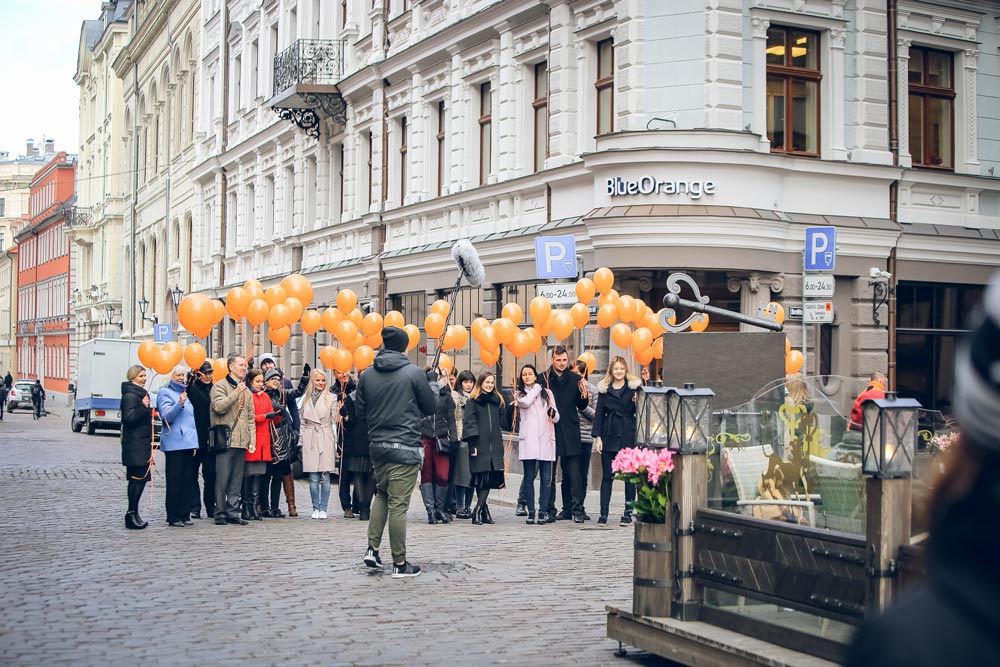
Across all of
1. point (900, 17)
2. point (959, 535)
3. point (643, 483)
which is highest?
point (900, 17)

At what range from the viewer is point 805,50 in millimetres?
20922

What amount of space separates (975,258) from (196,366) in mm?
13404

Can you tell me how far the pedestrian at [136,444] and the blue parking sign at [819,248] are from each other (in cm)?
963

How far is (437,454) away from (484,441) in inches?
22.3

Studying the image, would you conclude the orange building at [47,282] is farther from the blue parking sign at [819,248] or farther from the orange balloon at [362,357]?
the blue parking sign at [819,248]

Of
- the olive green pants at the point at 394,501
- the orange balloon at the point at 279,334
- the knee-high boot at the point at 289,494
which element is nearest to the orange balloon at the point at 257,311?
the orange balloon at the point at 279,334

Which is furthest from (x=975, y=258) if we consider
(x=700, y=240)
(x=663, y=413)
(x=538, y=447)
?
(x=663, y=413)

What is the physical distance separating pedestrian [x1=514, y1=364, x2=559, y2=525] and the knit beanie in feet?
44.5

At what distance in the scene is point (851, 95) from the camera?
21.2 m

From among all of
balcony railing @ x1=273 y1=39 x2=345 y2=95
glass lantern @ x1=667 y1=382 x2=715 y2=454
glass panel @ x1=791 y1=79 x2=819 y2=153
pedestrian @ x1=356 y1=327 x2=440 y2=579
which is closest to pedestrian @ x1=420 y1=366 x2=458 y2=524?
pedestrian @ x1=356 y1=327 x2=440 y2=579

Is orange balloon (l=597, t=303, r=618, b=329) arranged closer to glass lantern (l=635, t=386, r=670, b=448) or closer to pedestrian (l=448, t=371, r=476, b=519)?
pedestrian (l=448, t=371, r=476, b=519)

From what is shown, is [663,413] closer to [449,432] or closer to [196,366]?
[449,432]

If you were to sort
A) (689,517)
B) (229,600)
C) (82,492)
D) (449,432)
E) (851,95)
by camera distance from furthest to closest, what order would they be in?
1. (851,95)
2. (82,492)
3. (449,432)
4. (229,600)
5. (689,517)

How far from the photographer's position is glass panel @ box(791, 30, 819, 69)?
820 inches
